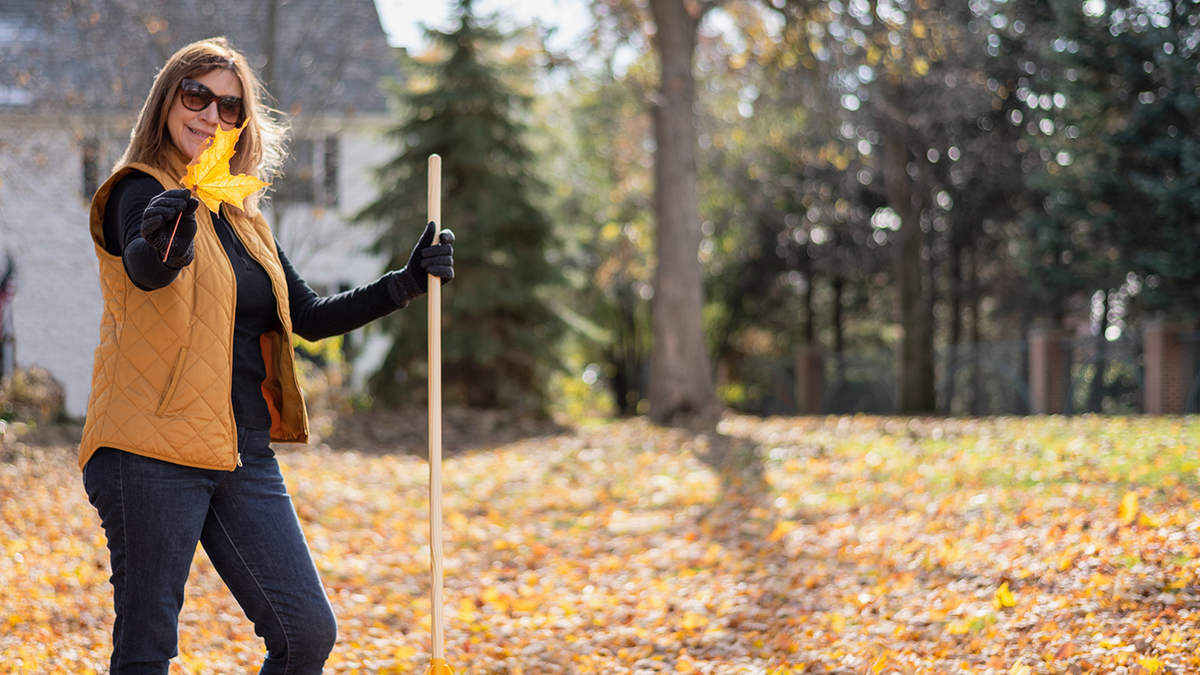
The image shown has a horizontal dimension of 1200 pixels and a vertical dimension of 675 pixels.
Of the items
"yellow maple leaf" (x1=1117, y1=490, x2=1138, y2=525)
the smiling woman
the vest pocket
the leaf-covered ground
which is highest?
the smiling woman

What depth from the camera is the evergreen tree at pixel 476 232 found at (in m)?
14.9

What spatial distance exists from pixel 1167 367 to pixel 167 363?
1403 centimetres

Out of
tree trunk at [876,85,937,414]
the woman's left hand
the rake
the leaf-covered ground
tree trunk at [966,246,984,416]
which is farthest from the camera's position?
tree trunk at [966,246,984,416]

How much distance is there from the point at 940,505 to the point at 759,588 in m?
2.00

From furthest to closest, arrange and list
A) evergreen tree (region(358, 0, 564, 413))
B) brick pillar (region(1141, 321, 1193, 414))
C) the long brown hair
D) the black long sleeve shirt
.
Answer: evergreen tree (region(358, 0, 564, 413))
brick pillar (region(1141, 321, 1193, 414))
the long brown hair
the black long sleeve shirt

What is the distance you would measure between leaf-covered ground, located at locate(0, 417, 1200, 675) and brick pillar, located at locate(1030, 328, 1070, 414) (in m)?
5.76

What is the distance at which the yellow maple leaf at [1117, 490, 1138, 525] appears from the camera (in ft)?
17.6

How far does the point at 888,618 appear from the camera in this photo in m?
4.66

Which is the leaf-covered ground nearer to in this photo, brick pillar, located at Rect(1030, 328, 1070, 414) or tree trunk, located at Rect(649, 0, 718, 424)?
tree trunk, located at Rect(649, 0, 718, 424)

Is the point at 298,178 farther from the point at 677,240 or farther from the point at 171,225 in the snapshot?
the point at 171,225

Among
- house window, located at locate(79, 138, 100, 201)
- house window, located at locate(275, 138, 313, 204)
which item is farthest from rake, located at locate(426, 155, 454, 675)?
house window, located at locate(275, 138, 313, 204)

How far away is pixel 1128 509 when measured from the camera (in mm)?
5508

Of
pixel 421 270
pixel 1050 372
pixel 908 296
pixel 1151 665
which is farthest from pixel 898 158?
pixel 421 270

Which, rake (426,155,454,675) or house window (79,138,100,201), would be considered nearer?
rake (426,155,454,675)
